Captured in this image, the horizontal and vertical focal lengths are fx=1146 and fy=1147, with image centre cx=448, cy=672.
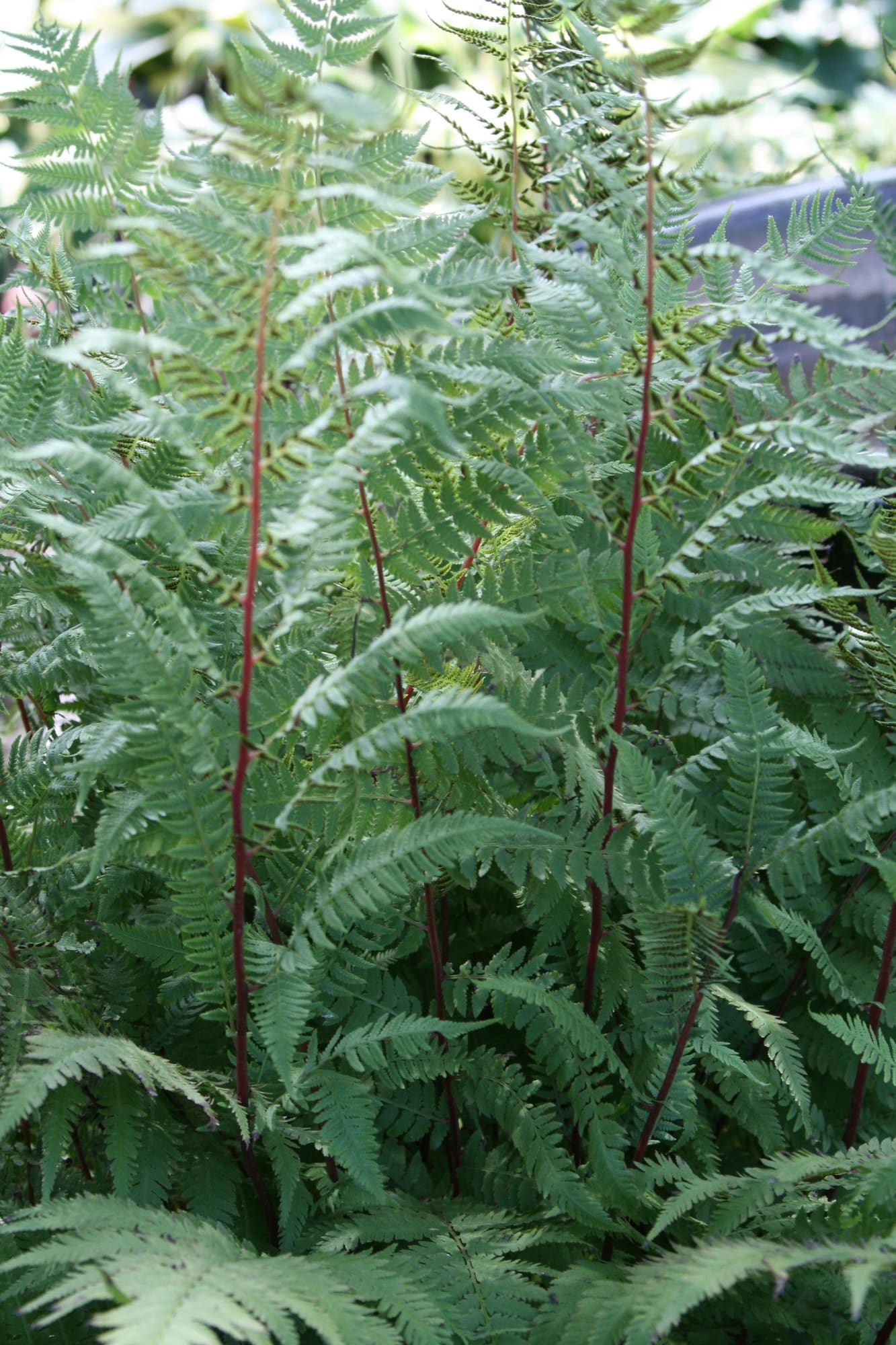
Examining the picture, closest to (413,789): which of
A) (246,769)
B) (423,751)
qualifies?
(423,751)

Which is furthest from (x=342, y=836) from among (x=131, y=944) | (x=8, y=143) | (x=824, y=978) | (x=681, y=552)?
(x=8, y=143)

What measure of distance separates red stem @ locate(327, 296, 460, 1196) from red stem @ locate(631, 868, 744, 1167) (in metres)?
0.13

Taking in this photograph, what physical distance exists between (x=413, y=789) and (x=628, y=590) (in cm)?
19

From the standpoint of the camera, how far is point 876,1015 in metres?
0.81

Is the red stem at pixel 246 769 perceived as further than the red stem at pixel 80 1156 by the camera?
No

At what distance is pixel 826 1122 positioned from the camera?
2.78 feet

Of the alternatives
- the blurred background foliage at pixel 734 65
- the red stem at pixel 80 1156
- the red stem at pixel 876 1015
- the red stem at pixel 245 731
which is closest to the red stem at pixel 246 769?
the red stem at pixel 245 731

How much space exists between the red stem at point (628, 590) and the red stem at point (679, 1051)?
0.25 ft

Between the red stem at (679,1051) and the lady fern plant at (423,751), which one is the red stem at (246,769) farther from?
the red stem at (679,1051)

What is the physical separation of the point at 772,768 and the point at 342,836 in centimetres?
29

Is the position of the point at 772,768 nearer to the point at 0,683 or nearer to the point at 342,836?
the point at 342,836

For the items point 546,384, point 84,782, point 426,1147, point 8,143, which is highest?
point 8,143

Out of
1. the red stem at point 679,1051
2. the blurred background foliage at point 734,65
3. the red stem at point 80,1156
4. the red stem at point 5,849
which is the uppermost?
the blurred background foliage at point 734,65

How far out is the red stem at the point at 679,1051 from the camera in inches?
26.9
